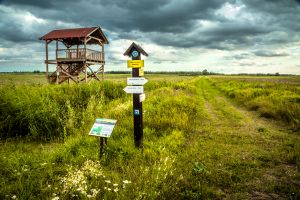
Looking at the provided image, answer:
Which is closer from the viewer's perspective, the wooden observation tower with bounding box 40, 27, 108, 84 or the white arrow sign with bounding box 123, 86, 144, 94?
the white arrow sign with bounding box 123, 86, 144, 94

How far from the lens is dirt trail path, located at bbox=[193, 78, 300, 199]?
4.47 m

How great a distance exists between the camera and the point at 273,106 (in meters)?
11.9

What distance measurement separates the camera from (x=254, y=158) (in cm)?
598

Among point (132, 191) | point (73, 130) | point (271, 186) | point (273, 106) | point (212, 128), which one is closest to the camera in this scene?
point (132, 191)

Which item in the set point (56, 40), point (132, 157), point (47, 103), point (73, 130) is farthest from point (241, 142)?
point (56, 40)

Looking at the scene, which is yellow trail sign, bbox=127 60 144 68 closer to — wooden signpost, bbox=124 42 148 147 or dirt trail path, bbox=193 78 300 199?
wooden signpost, bbox=124 42 148 147

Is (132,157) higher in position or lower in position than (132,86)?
lower

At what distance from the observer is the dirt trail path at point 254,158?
14.7ft

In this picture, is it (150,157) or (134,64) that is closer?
(150,157)

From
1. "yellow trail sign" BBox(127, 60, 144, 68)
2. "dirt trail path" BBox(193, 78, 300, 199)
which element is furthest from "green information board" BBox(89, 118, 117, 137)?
"dirt trail path" BBox(193, 78, 300, 199)

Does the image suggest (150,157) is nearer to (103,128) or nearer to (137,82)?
(103,128)

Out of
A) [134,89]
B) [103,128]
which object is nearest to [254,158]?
[134,89]

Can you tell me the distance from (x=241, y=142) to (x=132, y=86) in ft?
12.0

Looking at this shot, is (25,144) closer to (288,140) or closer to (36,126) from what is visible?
(36,126)
